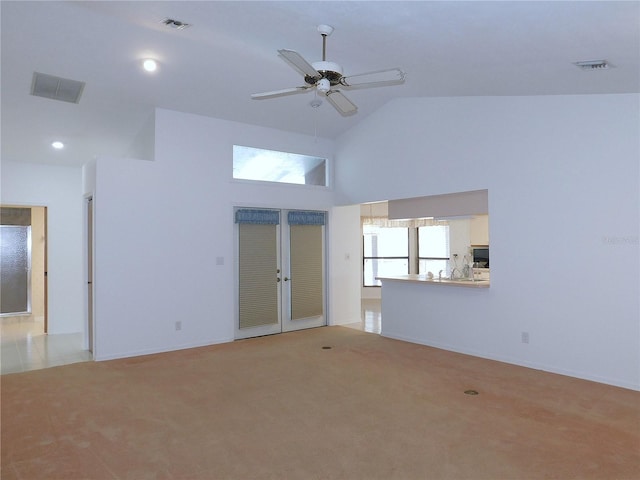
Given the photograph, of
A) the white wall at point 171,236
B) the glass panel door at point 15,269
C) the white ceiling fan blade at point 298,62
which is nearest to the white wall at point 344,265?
the white wall at point 171,236

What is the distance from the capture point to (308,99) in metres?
5.79

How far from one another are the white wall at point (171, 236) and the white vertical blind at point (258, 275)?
0.20 metres

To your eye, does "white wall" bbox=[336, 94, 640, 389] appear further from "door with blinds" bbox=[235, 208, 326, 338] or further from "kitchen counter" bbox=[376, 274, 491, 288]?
"door with blinds" bbox=[235, 208, 326, 338]

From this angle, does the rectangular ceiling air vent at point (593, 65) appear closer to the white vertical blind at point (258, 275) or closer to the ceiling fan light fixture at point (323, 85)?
the ceiling fan light fixture at point (323, 85)

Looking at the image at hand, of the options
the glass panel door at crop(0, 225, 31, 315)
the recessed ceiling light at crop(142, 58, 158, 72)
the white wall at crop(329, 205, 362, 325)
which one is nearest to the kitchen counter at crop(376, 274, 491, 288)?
the white wall at crop(329, 205, 362, 325)

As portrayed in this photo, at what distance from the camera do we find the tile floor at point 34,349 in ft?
16.8

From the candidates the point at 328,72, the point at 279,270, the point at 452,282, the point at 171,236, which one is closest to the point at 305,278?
the point at 279,270

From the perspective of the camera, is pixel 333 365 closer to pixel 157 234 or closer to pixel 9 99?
pixel 157 234

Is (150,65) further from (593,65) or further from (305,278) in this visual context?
(593,65)

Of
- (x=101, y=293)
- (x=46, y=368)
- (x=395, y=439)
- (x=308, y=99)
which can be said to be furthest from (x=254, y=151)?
(x=395, y=439)

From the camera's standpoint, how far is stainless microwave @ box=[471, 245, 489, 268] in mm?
7759

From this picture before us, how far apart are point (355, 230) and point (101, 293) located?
4.19 meters

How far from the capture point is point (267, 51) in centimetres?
430

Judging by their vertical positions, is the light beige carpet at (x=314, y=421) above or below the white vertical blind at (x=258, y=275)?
below
